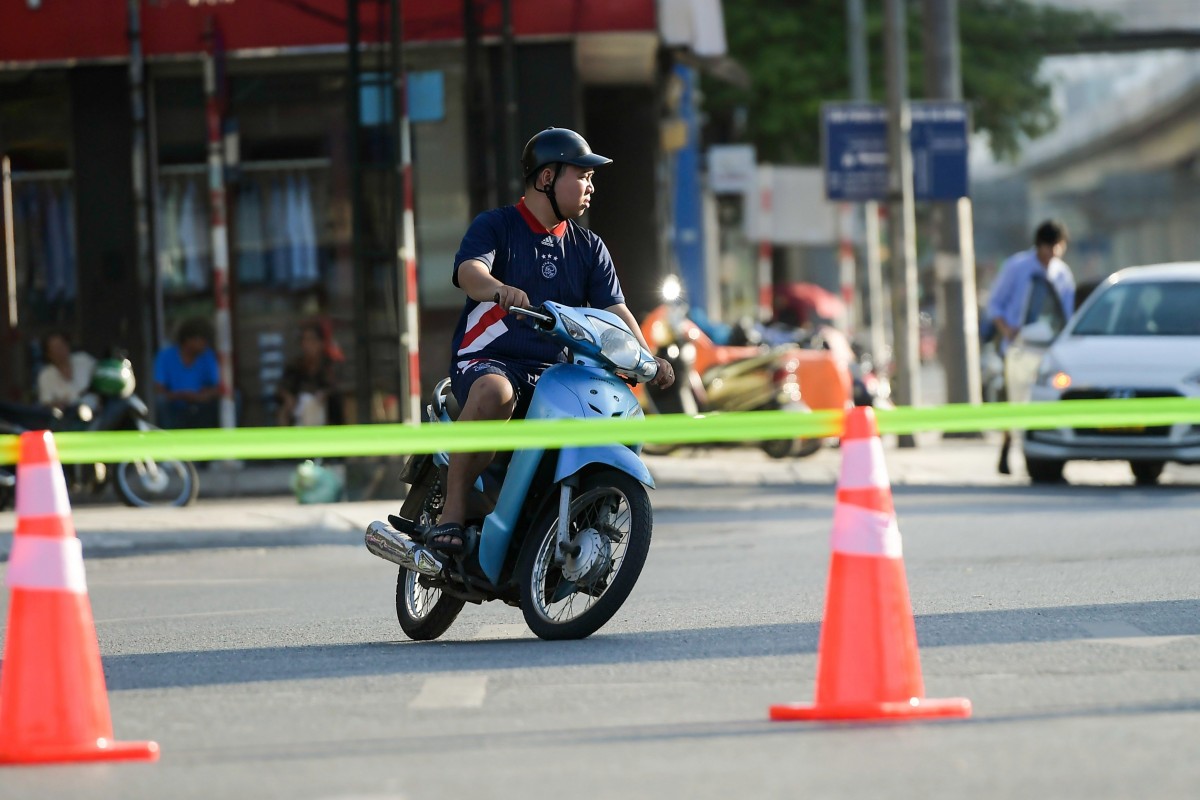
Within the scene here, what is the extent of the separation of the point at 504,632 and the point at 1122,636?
2193mm

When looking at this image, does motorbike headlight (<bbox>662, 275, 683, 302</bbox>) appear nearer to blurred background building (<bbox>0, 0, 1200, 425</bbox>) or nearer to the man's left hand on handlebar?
blurred background building (<bbox>0, 0, 1200, 425</bbox>)

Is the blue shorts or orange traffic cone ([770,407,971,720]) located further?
the blue shorts

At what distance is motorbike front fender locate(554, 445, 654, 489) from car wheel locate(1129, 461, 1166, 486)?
424 inches

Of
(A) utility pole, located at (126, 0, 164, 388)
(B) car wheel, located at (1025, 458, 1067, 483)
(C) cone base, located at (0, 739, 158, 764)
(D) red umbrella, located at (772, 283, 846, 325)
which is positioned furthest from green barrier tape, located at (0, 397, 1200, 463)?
(D) red umbrella, located at (772, 283, 846, 325)

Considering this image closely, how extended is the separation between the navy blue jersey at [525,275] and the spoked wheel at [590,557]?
0.66m

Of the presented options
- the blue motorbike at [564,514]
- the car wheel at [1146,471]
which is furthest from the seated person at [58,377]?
the blue motorbike at [564,514]

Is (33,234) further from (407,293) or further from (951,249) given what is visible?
(951,249)

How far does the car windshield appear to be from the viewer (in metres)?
17.7

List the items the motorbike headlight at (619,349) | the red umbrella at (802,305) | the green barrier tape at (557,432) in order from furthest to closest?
the red umbrella at (802,305)
the motorbike headlight at (619,349)
the green barrier tape at (557,432)

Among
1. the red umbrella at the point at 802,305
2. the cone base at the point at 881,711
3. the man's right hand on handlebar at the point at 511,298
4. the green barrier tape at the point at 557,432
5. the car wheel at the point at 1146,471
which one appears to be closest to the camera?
the cone base at the point at 881,711

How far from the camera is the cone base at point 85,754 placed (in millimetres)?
5758

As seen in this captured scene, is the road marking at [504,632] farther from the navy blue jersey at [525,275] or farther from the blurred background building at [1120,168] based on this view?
the blurred background building at [1120,168]

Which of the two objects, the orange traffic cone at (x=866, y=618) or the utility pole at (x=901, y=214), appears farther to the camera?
the utility pole at (x=901, y=214)

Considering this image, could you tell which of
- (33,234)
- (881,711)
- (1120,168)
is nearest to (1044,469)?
(33,234)
